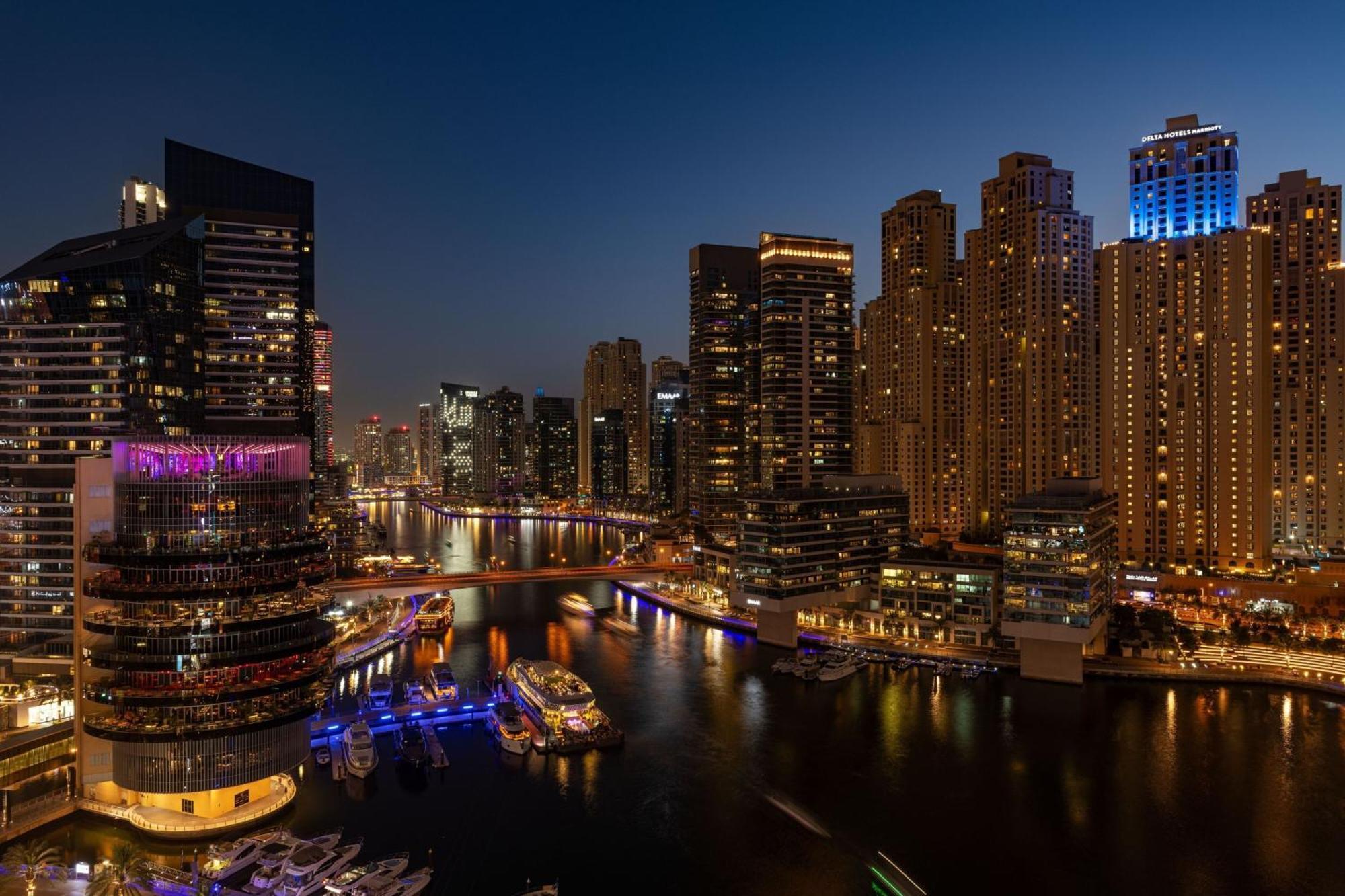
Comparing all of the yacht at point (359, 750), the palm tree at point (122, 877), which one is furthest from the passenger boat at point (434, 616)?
the palm tree at point (122, 877)

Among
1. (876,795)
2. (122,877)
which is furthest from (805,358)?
(122,877)

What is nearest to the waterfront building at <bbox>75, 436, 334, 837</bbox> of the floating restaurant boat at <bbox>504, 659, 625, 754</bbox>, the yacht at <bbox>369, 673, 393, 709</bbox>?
the yacht at <bbox>369, 673, 393, 709</bbox>

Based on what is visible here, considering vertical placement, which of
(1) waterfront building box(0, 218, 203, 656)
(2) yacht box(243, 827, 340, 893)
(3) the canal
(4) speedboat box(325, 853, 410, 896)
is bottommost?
(3) the canal

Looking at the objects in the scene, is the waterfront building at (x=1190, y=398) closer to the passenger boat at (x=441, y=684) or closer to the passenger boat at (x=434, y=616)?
the passenger boat at (x=441, y=684)

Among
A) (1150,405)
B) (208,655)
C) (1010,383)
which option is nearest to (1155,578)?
(1150,405)

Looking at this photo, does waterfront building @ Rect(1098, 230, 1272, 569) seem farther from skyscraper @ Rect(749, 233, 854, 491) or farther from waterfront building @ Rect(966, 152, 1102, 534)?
skyscraper @ Rect(749, 233, 854, 491)
